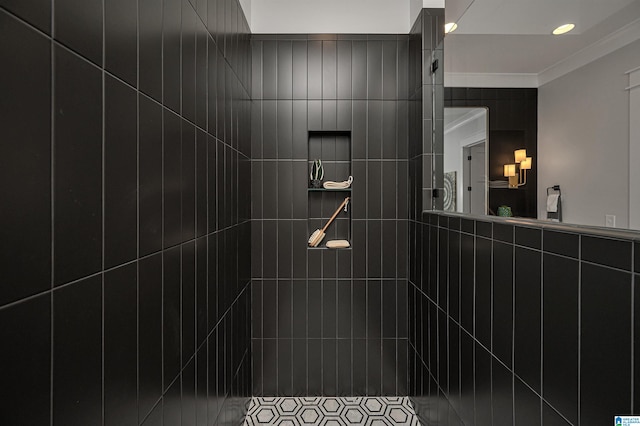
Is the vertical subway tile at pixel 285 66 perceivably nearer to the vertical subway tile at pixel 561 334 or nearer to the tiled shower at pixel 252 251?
the tiled shower at pixel 252 251

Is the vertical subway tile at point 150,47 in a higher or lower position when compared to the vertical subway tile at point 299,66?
lower

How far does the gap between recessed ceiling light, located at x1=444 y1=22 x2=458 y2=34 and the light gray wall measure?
0.98m

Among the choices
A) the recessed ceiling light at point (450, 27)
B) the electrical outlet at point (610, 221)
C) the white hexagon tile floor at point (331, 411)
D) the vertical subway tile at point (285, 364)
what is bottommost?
the white hexagon tile floor at point (331, 411)

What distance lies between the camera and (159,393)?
1.26 m

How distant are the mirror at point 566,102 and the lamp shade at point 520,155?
0.06 feet

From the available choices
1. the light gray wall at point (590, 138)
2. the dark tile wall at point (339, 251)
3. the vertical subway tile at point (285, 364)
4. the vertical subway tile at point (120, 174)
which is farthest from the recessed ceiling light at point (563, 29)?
the vertical subway tile at point (285, 364)

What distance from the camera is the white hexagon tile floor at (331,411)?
2707 millimetres

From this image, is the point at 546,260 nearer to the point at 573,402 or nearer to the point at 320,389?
the point at 573,402

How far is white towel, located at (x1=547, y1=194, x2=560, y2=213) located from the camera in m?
1.30

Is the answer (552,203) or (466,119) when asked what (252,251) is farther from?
(552,203)

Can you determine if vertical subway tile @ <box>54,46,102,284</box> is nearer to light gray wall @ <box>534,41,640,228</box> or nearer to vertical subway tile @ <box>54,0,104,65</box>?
vertical subway tile @ <box>54,0,104,65</box>

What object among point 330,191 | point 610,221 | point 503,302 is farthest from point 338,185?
point 610,221

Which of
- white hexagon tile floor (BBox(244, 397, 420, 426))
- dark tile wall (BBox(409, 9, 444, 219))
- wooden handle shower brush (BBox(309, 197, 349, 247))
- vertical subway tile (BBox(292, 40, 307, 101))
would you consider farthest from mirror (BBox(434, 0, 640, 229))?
white hexagon tile floor (BBox(244, 397, 420, 426))

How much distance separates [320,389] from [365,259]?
3.23 feet
